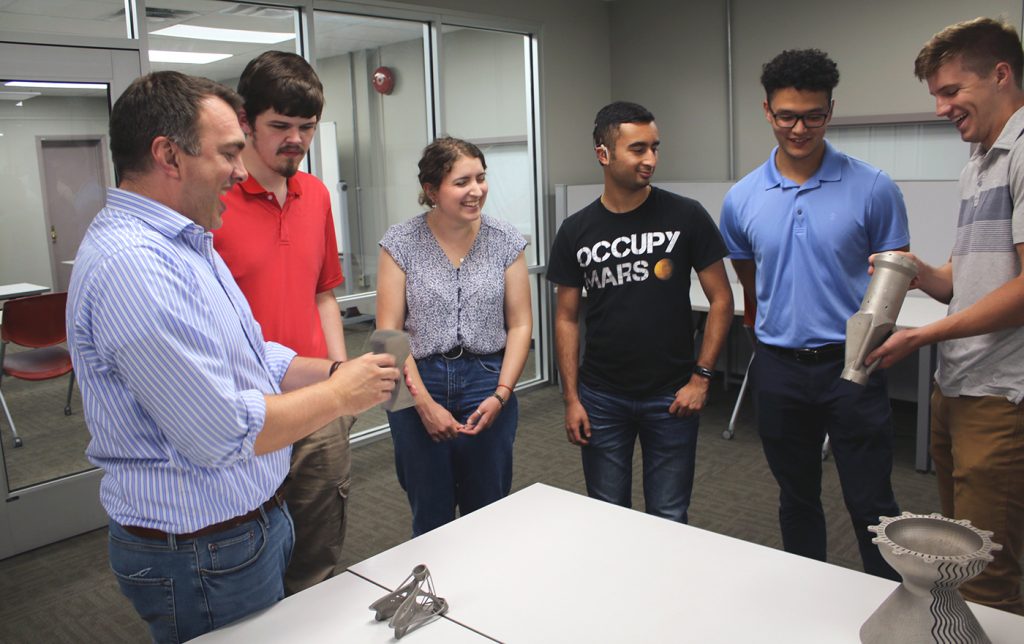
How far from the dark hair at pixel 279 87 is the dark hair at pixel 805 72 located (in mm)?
1199

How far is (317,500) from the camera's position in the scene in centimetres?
200

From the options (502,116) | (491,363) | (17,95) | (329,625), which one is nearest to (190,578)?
(329,625)

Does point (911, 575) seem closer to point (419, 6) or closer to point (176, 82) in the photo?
point (176, 82)

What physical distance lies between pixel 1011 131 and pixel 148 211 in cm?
183

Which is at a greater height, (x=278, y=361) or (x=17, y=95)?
A: (x=17, y=95)

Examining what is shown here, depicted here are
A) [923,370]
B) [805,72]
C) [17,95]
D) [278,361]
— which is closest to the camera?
[278,361]

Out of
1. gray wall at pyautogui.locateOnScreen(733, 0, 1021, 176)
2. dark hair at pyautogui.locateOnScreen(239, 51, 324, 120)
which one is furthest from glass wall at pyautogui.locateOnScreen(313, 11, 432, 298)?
dark hair at pyautogui.locateOnScreen(239, 51, 324, 120)

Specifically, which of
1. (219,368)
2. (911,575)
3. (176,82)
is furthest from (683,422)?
(176,82)

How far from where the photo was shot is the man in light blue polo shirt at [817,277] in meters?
2.07

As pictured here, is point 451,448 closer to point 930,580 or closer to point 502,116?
point 930,580

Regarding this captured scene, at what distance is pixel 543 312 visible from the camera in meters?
5.68

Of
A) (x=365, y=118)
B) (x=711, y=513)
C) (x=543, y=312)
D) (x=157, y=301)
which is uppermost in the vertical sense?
(x=365, y=118)

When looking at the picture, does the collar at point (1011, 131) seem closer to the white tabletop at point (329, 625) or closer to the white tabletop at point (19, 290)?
the white tabletop at point (329, 625)

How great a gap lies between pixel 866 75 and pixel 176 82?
4.68m
